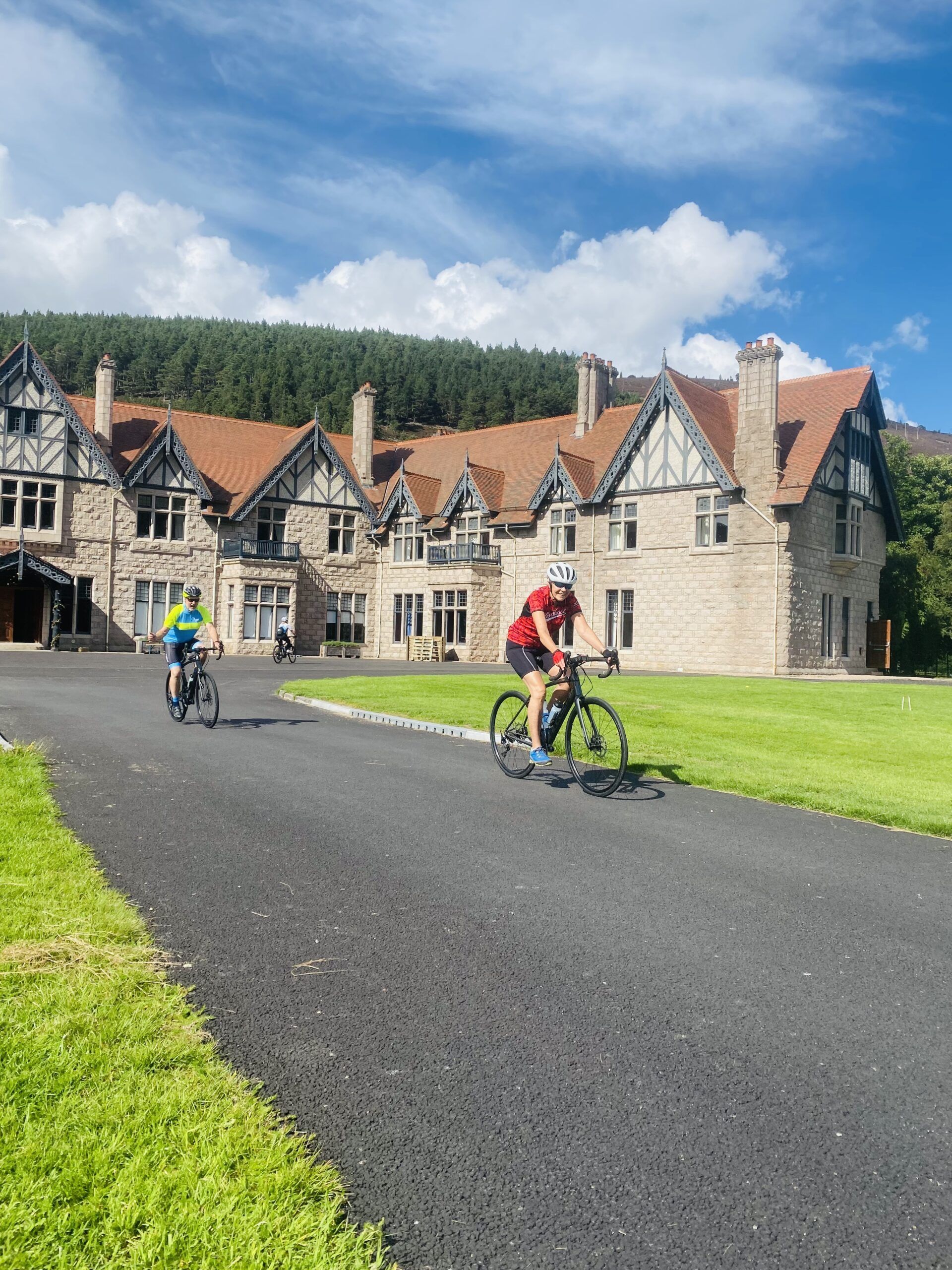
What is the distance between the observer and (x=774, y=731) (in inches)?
574

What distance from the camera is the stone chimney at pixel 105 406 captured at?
140 feet

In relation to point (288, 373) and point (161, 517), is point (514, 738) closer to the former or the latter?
point (161, 517)

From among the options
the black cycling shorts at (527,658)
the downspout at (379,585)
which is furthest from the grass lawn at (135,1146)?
the downspout at (379,585)

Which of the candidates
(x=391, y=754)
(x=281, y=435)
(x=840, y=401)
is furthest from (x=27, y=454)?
(x=391, y=754)

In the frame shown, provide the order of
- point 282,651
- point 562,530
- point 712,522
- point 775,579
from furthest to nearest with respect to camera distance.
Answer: point 562,530
point 712,522
point 282,651
point 775,579

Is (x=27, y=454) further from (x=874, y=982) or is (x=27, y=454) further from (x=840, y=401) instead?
(x=874, y=982)

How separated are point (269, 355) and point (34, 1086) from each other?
120541 mm

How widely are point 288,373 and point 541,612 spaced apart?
108 metres

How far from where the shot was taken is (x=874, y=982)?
4426 mm

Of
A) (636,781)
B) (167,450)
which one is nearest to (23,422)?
(167,450)

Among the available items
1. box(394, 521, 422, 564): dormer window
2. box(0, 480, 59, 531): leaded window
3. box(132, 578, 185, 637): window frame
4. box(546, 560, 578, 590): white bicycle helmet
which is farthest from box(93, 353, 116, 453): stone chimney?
box(546, 560, 578, 590): white bicycle helmet

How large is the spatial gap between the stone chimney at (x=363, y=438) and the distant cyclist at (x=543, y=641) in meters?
40.7

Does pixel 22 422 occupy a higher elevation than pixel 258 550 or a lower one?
higher

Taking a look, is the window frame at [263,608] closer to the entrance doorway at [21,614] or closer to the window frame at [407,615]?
the window frame at [407,615]
